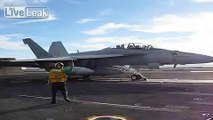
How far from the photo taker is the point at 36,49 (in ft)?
119

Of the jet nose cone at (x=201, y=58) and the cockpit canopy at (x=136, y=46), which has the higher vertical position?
the cockpit canopy at (x=136, y=46)

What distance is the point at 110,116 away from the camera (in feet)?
28.5

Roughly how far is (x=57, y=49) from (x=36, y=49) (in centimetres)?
239

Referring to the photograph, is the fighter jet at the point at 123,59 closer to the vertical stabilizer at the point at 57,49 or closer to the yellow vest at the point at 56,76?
the vertical stabilizer at the point at 57,49

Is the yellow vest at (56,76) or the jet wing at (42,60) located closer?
the yellow vest at (56,76)

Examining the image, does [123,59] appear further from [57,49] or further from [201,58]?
[57,49]

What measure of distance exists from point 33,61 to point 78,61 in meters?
3.95

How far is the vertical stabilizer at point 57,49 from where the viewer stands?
36156mm

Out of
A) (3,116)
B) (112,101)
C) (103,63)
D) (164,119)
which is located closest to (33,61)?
(103,63)

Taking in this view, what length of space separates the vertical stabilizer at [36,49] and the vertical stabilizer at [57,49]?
991 mm

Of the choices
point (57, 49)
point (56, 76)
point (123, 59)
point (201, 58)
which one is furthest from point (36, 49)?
point (56, 76)

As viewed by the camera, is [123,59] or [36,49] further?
[36,49]

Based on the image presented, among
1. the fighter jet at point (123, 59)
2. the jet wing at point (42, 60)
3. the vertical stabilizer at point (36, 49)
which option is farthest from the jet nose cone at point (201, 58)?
the vertical stabilizer at point (36, 49)

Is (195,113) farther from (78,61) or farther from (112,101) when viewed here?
(78,61)
